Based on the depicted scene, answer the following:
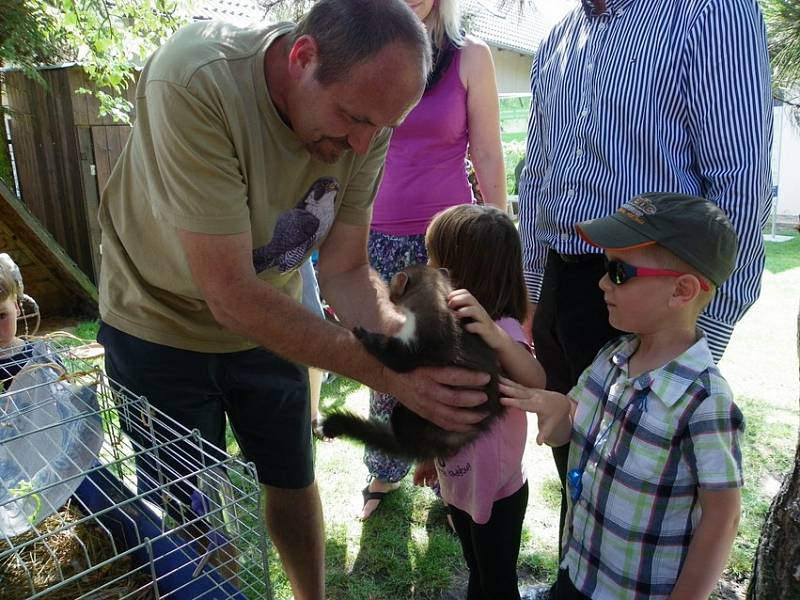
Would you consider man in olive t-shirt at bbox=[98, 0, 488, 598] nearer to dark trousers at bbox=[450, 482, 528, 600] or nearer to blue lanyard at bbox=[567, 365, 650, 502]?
blue lanyard at bbox=[567, 365, 650, 502]

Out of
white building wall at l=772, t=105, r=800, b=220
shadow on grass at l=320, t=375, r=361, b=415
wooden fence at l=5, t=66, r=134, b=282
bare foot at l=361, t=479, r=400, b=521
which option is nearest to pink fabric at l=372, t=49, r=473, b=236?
bare foot at l=361, t=479, r=400, b=521

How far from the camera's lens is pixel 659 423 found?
1708 millimetres

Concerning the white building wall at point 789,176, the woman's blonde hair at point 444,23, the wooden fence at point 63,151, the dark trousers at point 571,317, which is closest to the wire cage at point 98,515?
the dark trousers at point 571,317

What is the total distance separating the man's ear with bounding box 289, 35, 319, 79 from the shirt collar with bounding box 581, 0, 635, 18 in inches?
44.2

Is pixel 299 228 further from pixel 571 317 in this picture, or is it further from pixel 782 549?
pixel 782 549

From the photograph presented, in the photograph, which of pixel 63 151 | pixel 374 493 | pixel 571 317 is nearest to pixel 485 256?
pixel 571 317

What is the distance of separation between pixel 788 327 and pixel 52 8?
8747 millimetres

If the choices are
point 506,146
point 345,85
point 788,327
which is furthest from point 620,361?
point 506,146

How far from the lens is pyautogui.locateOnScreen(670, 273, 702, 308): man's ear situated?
1745mm

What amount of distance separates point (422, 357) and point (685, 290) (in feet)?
2.69

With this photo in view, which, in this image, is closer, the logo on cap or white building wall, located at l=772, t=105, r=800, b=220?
the logo on cap

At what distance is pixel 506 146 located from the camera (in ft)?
38.6

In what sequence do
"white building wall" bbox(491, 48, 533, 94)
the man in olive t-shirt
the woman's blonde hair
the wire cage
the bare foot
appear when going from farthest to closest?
"white building wall" bbox(491, 48, 533, 94), the bare foot, the woman's blonde hair, the man in olive t-shirt, the wire cage

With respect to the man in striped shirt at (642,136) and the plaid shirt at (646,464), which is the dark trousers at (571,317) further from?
the plaid shirt at (646,464)
